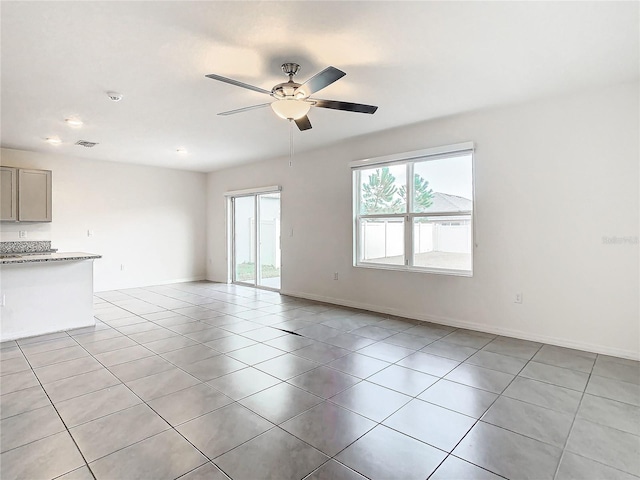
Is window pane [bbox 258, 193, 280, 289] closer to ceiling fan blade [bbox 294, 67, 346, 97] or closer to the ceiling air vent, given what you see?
the ceiling air vent

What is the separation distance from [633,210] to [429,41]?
2.53 metres

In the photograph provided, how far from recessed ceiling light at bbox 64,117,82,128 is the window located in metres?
3.73

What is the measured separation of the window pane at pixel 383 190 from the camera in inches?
193

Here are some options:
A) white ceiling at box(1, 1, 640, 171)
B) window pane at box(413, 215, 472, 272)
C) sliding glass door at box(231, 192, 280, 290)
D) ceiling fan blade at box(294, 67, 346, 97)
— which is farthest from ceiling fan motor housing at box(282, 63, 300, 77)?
sliding glass door at box(231, 192, 280, 290)

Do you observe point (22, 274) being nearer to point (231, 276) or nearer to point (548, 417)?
point (231, 276)

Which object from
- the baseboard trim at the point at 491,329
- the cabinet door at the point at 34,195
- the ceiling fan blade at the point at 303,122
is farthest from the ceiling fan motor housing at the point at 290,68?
the cabinet door at the point at 34,195

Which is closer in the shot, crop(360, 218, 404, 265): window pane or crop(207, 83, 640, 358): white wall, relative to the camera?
crop(207, 83, 640, 358): white wall

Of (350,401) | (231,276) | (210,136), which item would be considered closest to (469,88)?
(350,401)

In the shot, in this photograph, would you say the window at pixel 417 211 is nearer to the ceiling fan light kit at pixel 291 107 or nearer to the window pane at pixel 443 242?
the window pane at pixel 443 242

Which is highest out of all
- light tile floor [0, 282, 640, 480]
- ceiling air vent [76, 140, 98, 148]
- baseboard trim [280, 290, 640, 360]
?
ceiling air vent [76, 140, 98, 148]

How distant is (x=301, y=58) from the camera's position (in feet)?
9.03

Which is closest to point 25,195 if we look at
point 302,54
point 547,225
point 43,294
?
point 43,294

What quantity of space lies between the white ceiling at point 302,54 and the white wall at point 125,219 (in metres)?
2.19

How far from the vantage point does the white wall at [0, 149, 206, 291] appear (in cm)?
626
